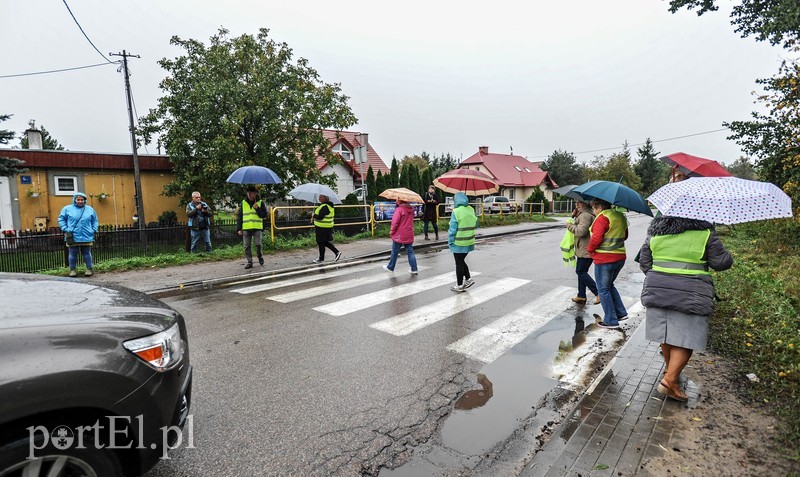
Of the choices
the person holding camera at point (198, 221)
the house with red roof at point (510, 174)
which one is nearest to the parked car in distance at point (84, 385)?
the person holding camera at point (198, 221)

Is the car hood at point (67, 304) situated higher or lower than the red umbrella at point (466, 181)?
lower

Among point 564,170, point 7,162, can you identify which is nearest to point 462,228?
point 7,162

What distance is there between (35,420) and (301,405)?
202cm

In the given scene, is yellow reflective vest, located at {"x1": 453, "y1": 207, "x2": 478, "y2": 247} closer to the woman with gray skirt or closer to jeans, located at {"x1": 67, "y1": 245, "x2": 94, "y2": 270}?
the woman with gray skirt

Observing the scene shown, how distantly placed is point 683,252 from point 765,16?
33.1 ft

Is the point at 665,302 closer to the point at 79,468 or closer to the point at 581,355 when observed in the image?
the point at 581,355

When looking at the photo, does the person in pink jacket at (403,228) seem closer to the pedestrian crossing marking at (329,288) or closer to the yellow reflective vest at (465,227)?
the pedestrian crossing marking at (329,288)

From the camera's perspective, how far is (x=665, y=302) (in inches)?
145

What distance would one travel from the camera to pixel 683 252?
141 inches

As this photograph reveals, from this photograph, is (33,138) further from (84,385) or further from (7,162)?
(84,385)

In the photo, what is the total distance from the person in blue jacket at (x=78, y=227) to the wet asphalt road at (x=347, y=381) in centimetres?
354

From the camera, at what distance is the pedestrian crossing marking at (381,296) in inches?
262

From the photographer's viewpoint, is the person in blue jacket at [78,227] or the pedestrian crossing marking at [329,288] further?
the person in blue jacket at [78,227]

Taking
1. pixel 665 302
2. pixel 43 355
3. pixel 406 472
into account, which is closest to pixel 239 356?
pixel 406 472
